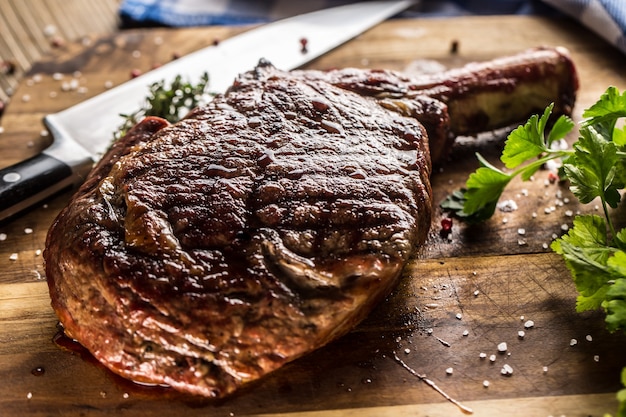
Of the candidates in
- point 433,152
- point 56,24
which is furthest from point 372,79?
point 56,24

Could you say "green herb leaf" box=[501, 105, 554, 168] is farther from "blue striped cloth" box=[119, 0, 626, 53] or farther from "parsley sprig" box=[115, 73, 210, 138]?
"blue striped cloth" box=[119, 0, 626, 53]

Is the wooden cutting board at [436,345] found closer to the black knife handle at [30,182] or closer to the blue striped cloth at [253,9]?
the black knife handle at [30,182]

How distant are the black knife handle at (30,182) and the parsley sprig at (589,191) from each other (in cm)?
170

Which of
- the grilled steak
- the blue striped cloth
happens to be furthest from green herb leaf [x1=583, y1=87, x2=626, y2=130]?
the blue striped cloth

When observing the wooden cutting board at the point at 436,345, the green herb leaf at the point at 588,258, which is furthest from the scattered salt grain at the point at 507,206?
the green herb leaf at the point at 588,258

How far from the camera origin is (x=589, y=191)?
8.77 ft

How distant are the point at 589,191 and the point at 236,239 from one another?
1.35m

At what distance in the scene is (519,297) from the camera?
269 cm

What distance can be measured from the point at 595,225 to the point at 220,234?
1.34 metres

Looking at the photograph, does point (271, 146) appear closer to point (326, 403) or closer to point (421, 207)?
point (421, 207)

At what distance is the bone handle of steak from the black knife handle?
1.61m

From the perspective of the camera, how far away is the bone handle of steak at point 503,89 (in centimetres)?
323

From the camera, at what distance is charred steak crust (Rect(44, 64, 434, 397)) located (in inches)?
88.3

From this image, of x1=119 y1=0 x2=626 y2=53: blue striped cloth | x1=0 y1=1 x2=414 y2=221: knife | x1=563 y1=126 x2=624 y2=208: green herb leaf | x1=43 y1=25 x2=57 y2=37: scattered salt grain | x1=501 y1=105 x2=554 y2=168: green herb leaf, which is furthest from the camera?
x1=119 y1=0 x2=626 y2=53: blue striped cloth
